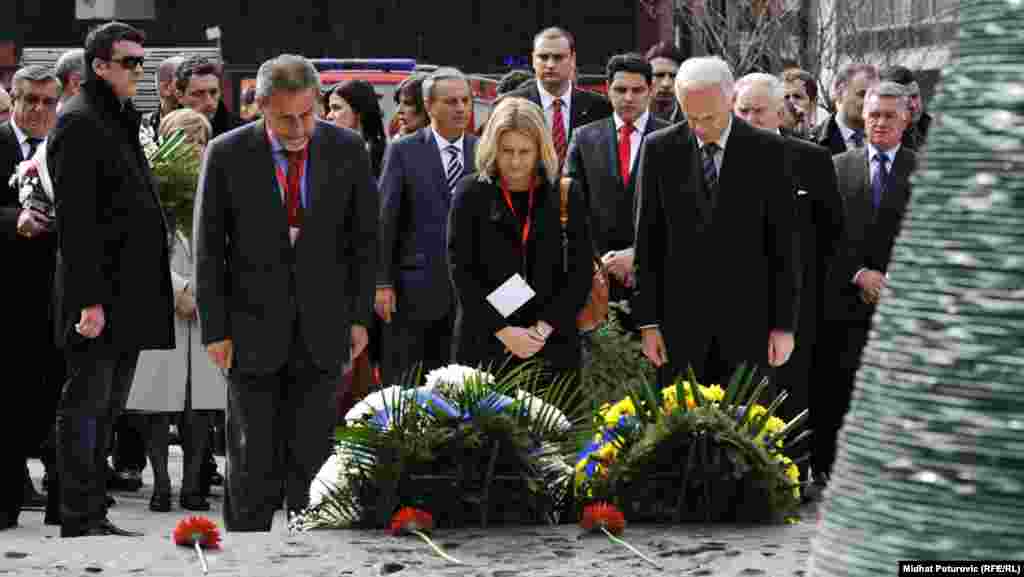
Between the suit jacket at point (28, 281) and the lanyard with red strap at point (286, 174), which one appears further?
the suit jacket at point (28, 281)

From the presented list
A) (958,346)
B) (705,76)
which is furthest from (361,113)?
(958,346)

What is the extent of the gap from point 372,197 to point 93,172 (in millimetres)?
1158

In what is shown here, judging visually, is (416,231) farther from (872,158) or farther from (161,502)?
(872,158)

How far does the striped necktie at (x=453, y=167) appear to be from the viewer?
35.1ft

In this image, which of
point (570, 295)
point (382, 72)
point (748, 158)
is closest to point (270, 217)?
point (570, 295)

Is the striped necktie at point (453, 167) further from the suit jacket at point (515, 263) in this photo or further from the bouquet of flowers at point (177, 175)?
the suit jacket at point (515, 263)

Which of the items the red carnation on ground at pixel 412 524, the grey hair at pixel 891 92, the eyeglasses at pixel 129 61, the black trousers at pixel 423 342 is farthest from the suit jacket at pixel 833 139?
the red carnation on ground at pixel 412 524

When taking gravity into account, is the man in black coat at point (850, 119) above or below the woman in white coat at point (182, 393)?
above

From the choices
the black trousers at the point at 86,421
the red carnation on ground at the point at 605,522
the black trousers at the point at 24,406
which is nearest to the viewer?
the red carnation on ground at the point at 605,522

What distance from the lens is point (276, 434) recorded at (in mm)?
8297

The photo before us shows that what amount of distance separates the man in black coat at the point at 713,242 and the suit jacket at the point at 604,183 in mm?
1734

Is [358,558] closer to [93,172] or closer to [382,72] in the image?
[93,172]

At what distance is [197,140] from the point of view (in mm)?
10594

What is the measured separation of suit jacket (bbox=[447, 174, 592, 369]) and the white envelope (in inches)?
1.5
